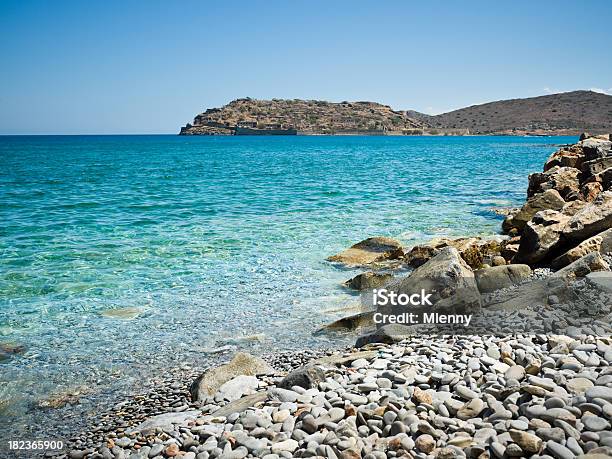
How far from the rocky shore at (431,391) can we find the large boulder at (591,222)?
1.09 m

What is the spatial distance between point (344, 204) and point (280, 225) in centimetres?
579

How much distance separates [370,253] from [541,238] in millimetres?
4084

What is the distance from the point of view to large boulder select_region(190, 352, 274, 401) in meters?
6.28

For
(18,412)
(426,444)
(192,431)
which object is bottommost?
(18,412)

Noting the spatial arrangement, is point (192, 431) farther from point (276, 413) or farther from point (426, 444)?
point (426, 444)

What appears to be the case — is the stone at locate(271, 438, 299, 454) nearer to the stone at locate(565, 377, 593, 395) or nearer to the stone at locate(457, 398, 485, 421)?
the stone at locate(457, 398, 485, 421)

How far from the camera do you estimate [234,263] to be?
42.0ft

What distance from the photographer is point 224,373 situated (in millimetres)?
6516

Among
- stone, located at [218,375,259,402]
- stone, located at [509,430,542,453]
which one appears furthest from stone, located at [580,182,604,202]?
stone, located at [509,430,542,453]

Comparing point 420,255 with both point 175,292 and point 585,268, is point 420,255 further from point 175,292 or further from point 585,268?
point 175,292

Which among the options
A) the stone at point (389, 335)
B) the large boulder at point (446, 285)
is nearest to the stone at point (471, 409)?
the stone at point (389, 335)

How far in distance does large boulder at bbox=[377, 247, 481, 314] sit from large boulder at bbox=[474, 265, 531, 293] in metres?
0.64

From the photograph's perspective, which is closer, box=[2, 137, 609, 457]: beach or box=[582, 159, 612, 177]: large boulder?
box=[2, 137, 609, 457]: beach

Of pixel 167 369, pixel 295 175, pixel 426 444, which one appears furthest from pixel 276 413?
pixel 295 175
